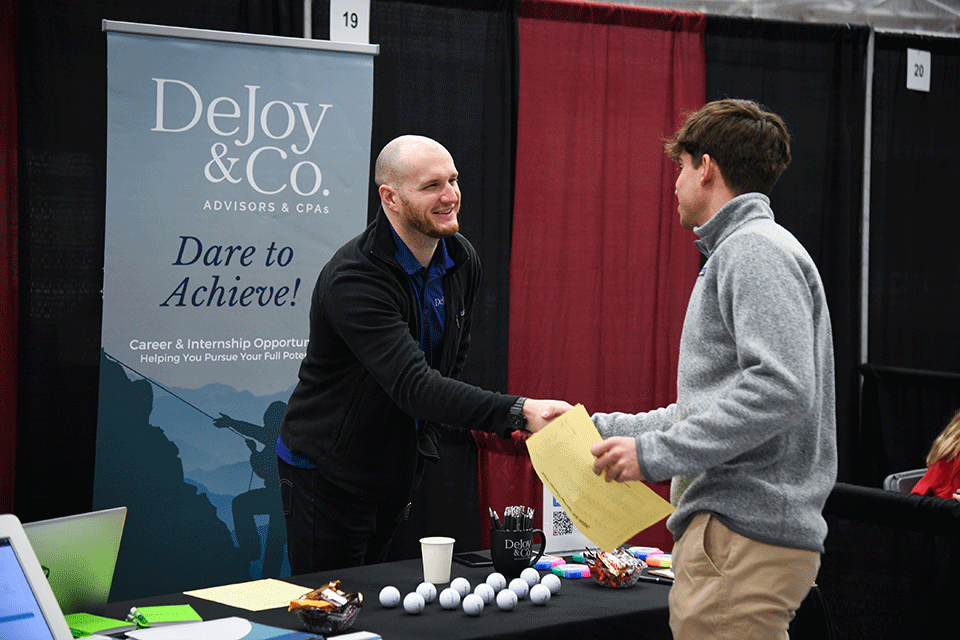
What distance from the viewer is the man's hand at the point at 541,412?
201 centimetres

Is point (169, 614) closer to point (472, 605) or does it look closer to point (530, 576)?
point (472, 605)

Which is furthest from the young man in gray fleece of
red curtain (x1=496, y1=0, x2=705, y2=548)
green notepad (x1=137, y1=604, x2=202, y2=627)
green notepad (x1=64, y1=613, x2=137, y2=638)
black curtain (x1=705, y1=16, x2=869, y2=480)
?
black curtain (x1=705, y1=16, x2=869, y2=480)

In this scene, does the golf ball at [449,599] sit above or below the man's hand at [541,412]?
below

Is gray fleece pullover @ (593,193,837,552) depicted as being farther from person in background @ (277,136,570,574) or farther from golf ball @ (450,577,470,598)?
person in background @ (277,136,570,574)

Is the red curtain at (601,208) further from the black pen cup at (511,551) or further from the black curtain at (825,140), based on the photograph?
the black pen cup at (511,551)

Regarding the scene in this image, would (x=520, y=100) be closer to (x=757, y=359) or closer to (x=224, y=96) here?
(x=224, y=96)

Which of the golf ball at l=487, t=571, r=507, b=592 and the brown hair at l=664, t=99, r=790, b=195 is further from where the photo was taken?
the golf ball at l=487, t=571, r=507, b=592

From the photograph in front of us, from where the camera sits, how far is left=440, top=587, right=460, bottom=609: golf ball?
1723 millimetres

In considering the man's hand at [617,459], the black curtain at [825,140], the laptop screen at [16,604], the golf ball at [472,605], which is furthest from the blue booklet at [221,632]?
the black curtain at [825,140]

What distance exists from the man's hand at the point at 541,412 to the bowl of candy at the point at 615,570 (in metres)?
0.30

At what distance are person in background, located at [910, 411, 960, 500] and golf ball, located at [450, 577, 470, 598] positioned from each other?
187cm

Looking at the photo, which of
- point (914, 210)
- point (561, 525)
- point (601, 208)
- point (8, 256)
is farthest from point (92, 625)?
point (914, 210)

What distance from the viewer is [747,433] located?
1.42 m

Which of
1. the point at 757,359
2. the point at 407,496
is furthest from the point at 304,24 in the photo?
the point at 757,359
